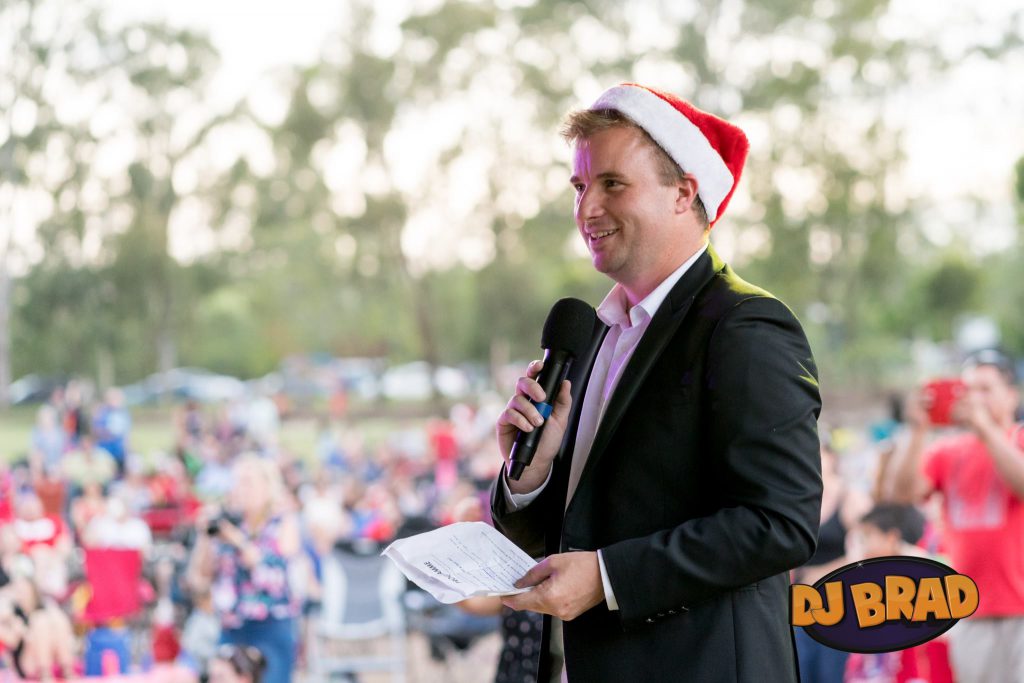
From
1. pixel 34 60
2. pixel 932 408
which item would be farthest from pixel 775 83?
pixel 932 408

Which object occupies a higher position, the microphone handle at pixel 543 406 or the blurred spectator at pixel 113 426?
the blurred spectator at pixel 113 426

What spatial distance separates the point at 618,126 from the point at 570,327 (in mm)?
294

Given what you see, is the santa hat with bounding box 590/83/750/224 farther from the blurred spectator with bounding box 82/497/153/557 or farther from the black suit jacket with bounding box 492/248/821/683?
the blurred spectator with bounding box 82/497/153/557

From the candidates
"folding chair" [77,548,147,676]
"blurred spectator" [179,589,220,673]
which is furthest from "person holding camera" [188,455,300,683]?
"folding chair" [77,548,147,676]

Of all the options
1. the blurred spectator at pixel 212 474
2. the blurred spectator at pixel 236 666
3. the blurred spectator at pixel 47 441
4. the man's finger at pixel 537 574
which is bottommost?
the blurred spectator at pixel 236 666

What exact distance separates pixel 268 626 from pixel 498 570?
367 centimetres

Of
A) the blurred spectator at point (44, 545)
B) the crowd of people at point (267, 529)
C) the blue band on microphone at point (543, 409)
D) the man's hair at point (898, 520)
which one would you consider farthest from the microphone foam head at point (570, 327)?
the blurred spectator at point (44, 545)

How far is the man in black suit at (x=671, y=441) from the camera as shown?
118 cm

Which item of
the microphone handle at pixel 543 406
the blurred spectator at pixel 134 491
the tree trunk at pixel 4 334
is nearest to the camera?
the microphone handle at pixel 543 406

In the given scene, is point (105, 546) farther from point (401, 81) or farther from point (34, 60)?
point (401, 81)

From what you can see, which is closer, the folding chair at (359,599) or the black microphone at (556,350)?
the black microphone at (556,350)

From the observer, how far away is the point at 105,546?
611 cm

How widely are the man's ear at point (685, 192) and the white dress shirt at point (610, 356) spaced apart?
6 centimetres

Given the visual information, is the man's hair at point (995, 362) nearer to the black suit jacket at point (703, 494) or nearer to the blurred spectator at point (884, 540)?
the blurred spectator at point (884, 540)
